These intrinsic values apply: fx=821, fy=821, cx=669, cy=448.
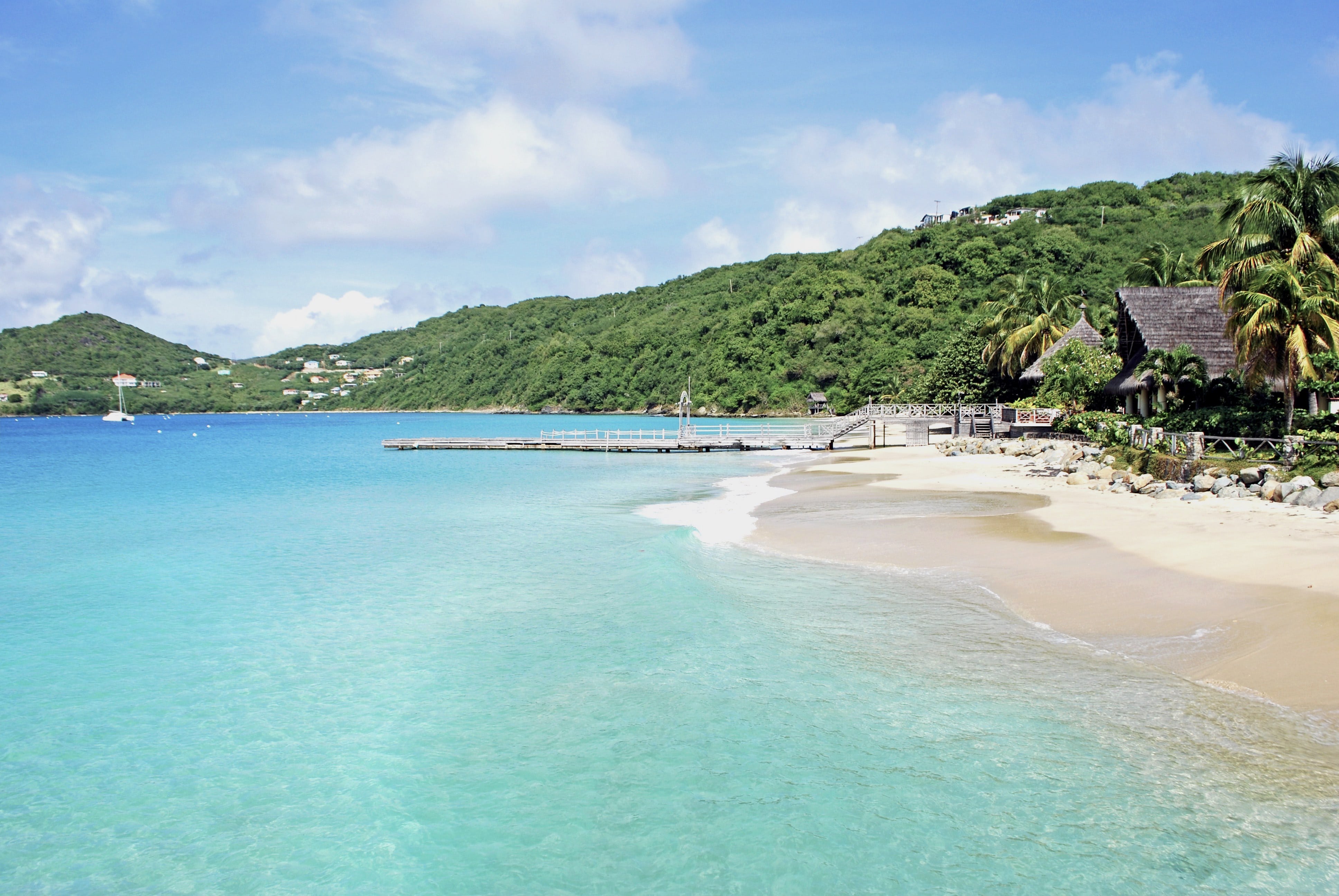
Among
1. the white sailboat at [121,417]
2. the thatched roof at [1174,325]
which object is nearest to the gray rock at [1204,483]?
the thatched roof at [1174,325]

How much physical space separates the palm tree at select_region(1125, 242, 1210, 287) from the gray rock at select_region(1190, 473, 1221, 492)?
22.4m

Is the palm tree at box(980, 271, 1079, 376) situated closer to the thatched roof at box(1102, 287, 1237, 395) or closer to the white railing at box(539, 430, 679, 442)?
the thatched roof at box(1102, 287, 1237, 395)

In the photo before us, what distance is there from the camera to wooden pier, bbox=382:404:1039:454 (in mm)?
38344

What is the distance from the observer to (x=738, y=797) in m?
5.68

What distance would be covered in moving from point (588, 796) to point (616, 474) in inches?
907

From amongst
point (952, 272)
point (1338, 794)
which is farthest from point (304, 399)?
point (1338, 794)

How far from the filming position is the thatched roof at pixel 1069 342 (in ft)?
108

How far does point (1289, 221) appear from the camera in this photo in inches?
796

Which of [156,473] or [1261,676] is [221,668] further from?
[156,473]

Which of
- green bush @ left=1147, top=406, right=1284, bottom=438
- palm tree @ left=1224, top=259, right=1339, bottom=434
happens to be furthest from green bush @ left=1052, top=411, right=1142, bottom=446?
palm tree @ left=1224, top=259, right=1339, bottom=434

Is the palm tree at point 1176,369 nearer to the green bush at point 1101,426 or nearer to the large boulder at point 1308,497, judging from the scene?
the green bush at point 1101,426

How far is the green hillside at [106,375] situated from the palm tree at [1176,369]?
149233 millimetres

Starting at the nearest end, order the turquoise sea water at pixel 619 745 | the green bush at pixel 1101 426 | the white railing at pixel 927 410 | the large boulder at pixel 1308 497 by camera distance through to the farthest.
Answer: the turquoise sea water at pixel 619 745 < the large boulder at pixel 1308 497 < the green bush at pixel 1101 426 < the white railing at pixel 927 410

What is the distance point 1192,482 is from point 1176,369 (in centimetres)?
806
